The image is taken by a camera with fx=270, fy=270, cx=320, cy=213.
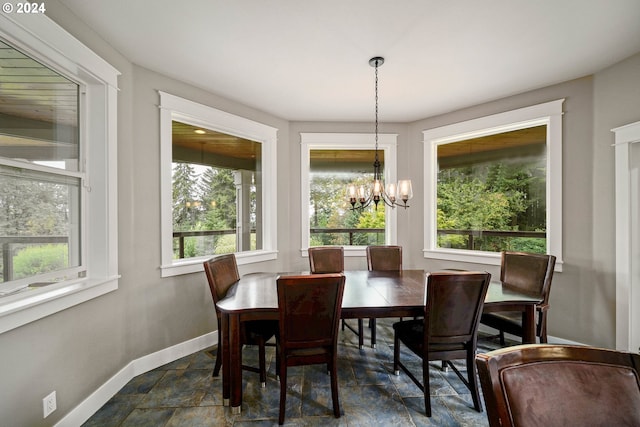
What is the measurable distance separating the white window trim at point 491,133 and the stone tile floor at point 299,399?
1422 millimetres

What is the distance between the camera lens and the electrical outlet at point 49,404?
157 centimetres

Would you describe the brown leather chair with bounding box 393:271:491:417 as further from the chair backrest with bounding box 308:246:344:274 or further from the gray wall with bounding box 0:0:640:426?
the gray wall with bounding box 0:0:640:426

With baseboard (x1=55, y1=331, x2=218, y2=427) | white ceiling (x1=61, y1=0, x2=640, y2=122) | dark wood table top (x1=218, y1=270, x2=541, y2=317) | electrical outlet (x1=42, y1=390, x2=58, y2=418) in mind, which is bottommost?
baseboard (x1=55, y1=331, x2=218, y2=427)

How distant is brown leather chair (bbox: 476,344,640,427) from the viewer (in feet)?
2.57

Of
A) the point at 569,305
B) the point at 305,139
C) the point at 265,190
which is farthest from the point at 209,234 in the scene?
the point at 569,305

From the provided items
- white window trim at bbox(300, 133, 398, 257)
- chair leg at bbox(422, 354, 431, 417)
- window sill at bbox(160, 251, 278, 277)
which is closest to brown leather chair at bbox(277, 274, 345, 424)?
chair leg at bbox(422, 354, 431, 417)

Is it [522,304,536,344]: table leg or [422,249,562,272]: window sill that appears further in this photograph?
[422,249,562,272]: window sill

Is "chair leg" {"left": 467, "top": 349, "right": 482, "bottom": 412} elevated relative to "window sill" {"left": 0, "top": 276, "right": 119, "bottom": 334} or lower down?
lower down

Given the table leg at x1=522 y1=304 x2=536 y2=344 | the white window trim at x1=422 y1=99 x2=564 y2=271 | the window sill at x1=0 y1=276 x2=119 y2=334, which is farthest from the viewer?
the white window trim at x1=422 y1=99 x2=564 y2=271

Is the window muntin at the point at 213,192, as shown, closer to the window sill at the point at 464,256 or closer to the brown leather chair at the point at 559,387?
the window sill at the point at 464,256

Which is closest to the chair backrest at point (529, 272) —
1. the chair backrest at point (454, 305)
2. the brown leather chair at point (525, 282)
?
the brown leather chair at point (525, 282)

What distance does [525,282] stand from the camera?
2.53 m

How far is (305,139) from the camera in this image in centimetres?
384

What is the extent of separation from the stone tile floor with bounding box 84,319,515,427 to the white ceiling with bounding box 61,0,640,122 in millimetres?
2736
